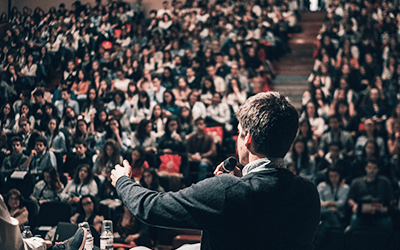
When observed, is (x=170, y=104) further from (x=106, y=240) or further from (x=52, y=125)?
(x=106, y=240)

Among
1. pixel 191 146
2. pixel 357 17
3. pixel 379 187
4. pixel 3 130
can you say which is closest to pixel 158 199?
pixel 379 187

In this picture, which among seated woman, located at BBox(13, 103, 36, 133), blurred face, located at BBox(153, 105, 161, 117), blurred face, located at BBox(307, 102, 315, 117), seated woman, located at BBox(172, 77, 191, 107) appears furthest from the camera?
seated woman, located at BBox(13, 103, 36, 133)

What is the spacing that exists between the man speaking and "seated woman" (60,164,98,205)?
149 inches

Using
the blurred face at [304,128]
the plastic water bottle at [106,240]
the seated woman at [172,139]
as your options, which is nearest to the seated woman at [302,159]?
the blurred face at [304,128]

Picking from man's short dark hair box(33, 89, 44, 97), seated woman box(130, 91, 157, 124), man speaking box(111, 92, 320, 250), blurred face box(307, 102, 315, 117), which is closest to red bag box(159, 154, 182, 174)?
seated woman box(130, 91, 157, 124)

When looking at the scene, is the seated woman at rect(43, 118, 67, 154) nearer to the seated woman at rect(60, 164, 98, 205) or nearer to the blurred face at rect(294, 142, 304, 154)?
the seated woman at rect(60, 164, 98, 205)

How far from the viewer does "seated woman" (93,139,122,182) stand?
5.02 metres

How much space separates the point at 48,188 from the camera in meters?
4.93

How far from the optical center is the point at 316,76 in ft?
18.5

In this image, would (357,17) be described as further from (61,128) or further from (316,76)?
(61,128)

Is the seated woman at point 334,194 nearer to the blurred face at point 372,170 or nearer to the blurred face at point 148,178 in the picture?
the blurred face at point 372,170

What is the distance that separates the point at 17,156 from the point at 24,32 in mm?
3739

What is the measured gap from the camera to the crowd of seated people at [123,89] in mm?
4773

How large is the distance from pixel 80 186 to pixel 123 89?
8.46 ft
